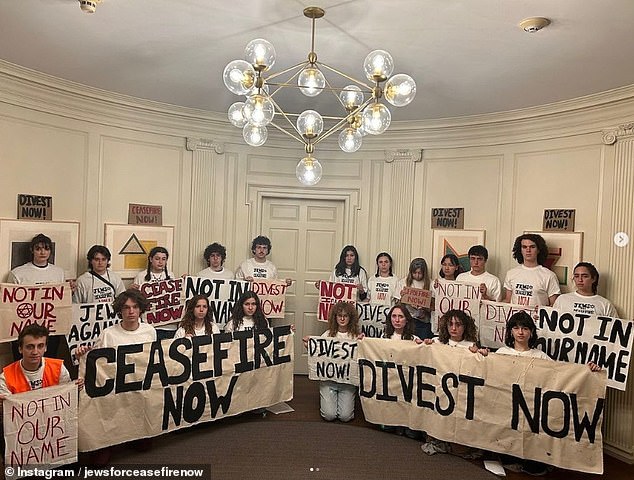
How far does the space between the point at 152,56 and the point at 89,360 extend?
2.07m

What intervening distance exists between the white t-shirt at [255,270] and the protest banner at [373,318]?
38.8 inches

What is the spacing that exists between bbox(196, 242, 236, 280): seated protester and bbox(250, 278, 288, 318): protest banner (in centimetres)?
28

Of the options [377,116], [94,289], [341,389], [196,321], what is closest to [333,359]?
[341,389]

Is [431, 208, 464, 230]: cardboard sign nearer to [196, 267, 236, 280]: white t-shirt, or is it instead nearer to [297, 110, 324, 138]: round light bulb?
[196, 267, 236, 280]: white t-shirt

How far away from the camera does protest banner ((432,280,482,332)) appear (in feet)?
15.1

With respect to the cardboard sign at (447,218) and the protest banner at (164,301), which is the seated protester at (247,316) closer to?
the protest banner at (164,301)

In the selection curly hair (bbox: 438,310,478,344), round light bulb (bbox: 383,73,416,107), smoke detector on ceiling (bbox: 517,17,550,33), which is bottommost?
curly hair (bbox: 438,310,478,344)

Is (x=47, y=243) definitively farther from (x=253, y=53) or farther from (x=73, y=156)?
(x=253, y=53)

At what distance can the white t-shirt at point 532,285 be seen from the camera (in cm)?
436

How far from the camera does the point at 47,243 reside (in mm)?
4242

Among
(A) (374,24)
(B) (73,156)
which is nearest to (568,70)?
(A) (374,24)

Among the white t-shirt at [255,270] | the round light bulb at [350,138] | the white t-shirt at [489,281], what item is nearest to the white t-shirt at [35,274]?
the white t-shirt at [255,270]

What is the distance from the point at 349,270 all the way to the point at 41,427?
324cm

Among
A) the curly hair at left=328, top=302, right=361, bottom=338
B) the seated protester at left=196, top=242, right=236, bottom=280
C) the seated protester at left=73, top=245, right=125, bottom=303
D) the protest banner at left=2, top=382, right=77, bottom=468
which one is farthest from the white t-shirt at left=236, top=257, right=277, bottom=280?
the protest banner at left=2, top=382, right=77, bottom=468
